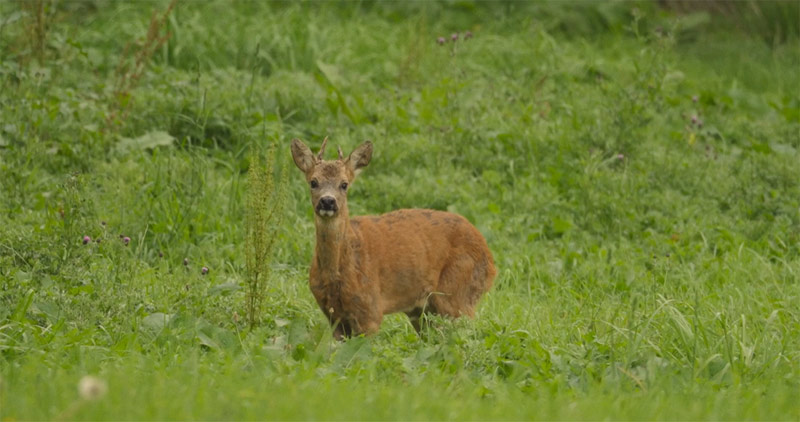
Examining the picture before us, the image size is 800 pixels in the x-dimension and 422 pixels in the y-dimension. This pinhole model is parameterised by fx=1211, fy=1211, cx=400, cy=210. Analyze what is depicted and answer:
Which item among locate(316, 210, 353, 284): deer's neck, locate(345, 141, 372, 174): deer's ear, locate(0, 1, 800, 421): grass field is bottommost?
locate(0, 1, 800, 421): grass field

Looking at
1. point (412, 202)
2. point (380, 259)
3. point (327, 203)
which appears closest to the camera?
A: point (327, 203)

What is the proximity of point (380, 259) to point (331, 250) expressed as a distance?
0.36 metres

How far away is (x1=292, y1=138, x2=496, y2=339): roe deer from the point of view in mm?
6250

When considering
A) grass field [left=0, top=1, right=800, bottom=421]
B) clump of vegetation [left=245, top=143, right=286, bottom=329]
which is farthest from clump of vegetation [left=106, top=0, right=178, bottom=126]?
clump of vegetation [left=245, top=143, right=286, bottom=329]

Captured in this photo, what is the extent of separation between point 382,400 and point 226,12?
28.2 feet

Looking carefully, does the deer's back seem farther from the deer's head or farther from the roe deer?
the deer's head

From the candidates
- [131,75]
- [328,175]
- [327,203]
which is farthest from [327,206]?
[131,75]

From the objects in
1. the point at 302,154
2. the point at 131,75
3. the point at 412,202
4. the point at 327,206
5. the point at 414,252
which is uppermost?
the point at 302,154

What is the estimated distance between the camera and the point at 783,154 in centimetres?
1028

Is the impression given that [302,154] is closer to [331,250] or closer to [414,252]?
[331,250]

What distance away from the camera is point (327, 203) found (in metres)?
6.12

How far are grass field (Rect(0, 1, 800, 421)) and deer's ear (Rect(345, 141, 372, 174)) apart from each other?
Answer: 0.43 metres

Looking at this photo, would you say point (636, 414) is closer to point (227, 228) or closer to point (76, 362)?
point (76, 362)

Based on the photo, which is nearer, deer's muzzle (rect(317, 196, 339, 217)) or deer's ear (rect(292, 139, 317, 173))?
deer's muzzle (rect(317, 196, 339, 217))
